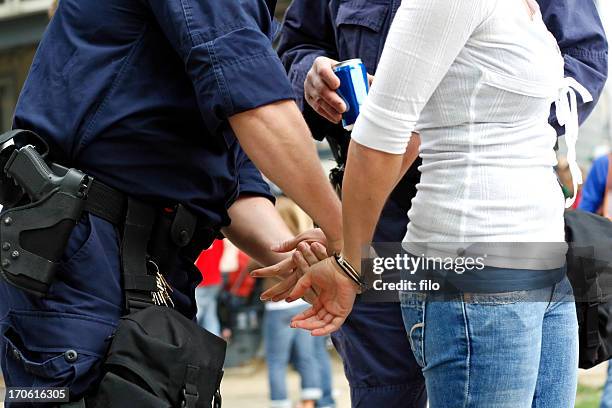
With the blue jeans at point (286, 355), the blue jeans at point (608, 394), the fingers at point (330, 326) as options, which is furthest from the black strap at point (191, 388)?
the blue jeans at point (286, 355)

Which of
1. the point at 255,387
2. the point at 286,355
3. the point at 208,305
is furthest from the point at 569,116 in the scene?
the point at 255,387

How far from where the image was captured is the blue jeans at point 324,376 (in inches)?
309

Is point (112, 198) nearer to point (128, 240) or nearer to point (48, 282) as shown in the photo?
point (128, 240)

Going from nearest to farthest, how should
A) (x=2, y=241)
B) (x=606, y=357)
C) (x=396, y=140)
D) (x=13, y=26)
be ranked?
(x=396, y=140), (x=2, y=241), (x=606, y=357), (x=13, y=26)

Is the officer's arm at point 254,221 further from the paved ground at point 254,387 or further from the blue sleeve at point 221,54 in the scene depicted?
the paved ground at point 254,387

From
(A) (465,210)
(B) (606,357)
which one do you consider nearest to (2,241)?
(A) (465,210)

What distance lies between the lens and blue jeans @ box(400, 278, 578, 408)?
2096 millimetres

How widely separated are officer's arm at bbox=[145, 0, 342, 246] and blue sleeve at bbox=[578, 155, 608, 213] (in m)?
4.33

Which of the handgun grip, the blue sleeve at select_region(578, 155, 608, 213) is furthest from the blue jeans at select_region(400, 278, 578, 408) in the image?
the blue sleeve at select_region(578, 155, 608, 213)

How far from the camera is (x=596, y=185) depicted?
20.5 feet

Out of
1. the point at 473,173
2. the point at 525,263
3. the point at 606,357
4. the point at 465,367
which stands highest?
the point at 473,173

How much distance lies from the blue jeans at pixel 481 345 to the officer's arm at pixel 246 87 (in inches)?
14.7

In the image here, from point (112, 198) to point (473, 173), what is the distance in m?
0.83

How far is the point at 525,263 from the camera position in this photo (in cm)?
214
